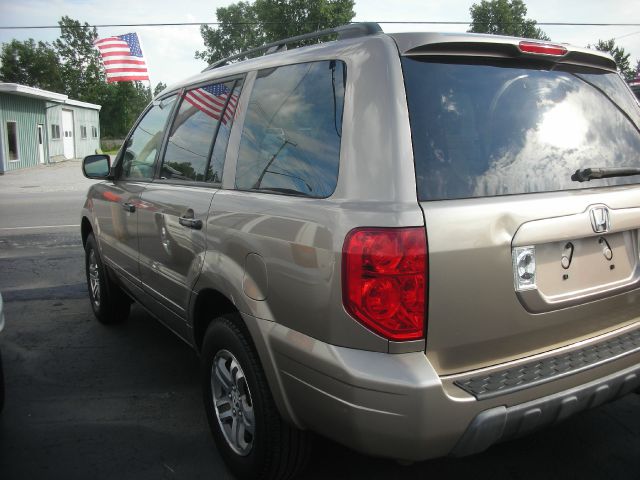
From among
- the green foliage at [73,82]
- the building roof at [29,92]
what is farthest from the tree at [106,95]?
the building roof at [29,92]

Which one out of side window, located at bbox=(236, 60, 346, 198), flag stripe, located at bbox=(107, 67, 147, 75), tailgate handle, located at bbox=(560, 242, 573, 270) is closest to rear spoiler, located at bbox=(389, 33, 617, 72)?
side window, located at bbox=(236, 60, 346, 198)

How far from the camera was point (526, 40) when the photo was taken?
2252 millimetres

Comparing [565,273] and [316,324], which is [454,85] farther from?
[316,324]

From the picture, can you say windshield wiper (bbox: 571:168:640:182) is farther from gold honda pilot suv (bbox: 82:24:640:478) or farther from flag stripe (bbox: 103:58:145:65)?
flag stripe (bbox: 103:58:145:65)

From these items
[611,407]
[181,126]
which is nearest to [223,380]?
[181,126]

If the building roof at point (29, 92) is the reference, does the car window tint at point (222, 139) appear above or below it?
below

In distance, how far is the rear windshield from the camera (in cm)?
194

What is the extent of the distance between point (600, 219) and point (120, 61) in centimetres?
2202

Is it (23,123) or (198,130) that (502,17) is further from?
(198,130)

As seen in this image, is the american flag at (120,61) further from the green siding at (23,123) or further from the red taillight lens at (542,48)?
the red taillight lens at (542,48)

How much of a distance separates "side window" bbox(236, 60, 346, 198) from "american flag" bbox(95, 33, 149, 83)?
20311mm

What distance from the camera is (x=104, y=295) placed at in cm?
458

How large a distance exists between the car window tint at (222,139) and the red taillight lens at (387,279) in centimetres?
111

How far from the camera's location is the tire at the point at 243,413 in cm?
229
